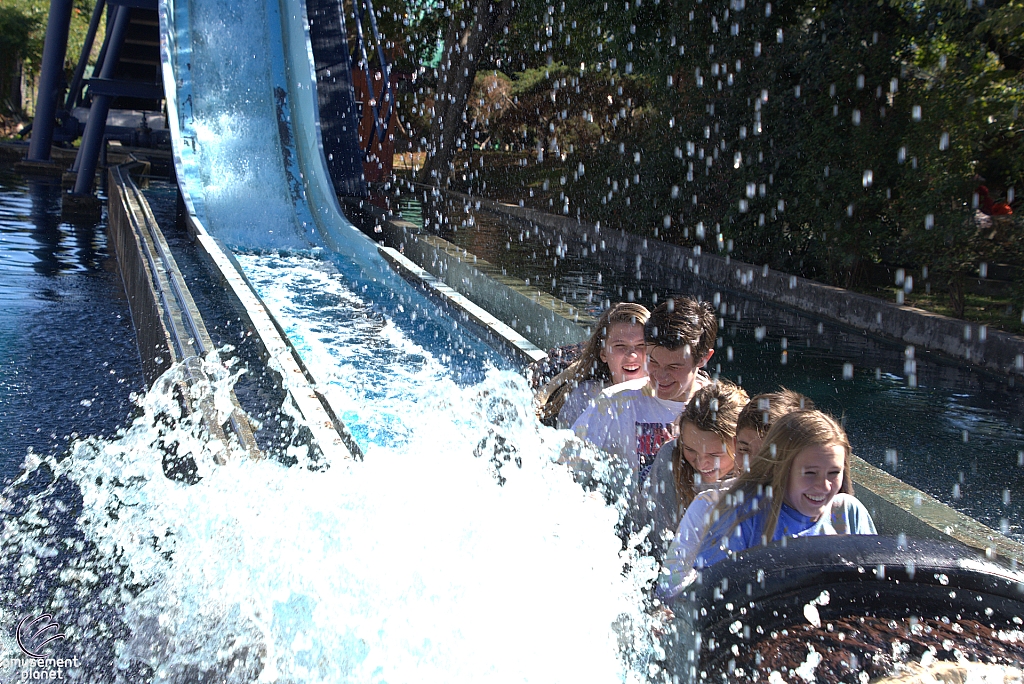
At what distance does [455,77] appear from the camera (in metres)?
21.7

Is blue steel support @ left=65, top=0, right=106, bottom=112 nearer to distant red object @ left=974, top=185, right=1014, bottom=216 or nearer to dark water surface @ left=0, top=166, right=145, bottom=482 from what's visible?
dark water surface @ left=0, top=166, right=145, bottom=482

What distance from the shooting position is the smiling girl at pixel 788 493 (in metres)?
2.24

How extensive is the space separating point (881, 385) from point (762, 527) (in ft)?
14.2

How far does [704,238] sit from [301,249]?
17.7 feet

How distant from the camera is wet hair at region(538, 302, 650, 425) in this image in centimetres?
317

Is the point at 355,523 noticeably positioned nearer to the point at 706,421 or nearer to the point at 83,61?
the point at 706,421

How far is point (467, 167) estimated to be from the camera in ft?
86.7

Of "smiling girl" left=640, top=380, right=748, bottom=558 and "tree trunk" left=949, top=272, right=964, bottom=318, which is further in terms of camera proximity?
"tree trunk" left=949, top=272, right=964, bottom=318

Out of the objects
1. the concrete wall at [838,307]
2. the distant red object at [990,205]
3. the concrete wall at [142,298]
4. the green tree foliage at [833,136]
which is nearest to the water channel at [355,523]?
the concrete wall at [142,298]

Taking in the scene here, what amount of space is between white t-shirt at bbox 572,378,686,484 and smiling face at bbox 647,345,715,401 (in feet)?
0.09

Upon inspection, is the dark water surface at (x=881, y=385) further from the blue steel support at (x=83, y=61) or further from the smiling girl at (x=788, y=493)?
the blue steel support at (x=83, y=61)

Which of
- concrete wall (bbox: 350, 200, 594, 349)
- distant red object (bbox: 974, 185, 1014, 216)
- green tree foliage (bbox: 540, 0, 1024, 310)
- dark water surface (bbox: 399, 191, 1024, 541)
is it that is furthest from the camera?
distant red object (bbox: 974, 185, 1014, 216)

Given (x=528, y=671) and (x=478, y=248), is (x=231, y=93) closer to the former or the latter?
(x=478, y=248)

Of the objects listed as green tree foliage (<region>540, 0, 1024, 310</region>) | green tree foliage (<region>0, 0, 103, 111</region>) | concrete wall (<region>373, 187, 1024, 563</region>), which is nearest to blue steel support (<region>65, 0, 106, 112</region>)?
concrete wall (<region>373, 187, 1024, 563</region>)
